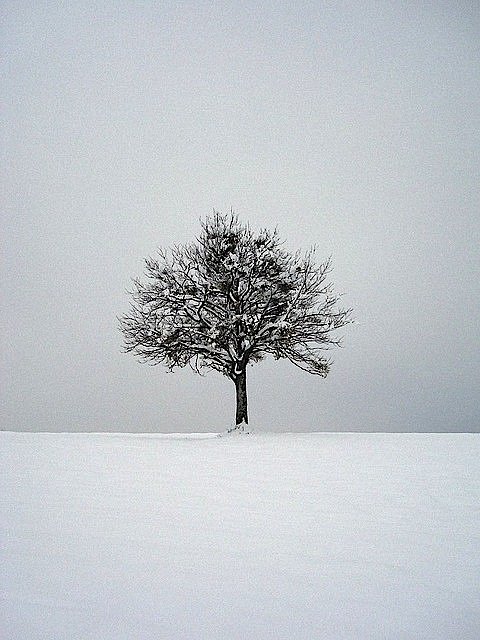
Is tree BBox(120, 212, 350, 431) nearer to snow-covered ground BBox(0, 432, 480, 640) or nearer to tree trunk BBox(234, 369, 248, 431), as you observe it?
tree trunk BBox(234, 369, 248, 431)

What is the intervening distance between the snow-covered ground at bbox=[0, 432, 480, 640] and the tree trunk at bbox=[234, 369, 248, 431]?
1075 cm

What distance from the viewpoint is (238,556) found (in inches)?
159

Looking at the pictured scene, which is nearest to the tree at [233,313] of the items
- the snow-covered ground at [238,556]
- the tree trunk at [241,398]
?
the tree trunk at [241,398]

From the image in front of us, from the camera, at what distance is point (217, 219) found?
20359 millimetres

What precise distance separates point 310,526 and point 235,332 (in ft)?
45.7

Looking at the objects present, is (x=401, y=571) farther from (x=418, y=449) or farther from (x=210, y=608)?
(x=418, y=449)

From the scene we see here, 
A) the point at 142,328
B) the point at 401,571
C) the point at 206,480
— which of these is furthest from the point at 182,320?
the point at 401,571

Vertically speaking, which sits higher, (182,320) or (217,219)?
(217,219)

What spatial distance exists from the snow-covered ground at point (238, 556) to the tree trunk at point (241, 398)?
10.7 m

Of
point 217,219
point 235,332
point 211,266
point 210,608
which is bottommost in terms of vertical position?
point 210,608

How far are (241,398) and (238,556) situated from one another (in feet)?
A: 48.9

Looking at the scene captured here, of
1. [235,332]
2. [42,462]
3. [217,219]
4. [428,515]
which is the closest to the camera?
[428,515]

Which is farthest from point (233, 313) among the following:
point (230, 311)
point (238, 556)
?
point (238, 556)

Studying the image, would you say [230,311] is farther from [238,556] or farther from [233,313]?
[238,556]
